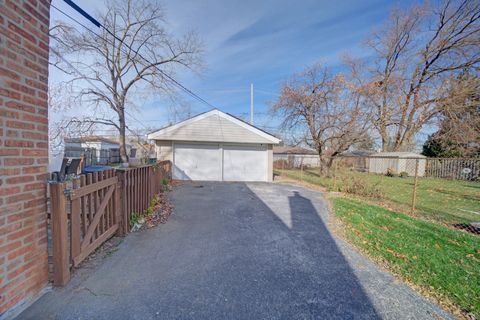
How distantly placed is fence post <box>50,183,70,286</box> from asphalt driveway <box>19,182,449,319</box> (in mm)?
166

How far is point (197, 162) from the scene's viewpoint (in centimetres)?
1112

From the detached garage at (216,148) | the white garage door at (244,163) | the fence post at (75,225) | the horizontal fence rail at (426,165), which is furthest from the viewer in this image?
the white garage door at (244,163)

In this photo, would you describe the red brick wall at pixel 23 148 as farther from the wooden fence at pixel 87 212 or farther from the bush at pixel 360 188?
the bush at pixel 360 188

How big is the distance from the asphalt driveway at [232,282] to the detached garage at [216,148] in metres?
7.04

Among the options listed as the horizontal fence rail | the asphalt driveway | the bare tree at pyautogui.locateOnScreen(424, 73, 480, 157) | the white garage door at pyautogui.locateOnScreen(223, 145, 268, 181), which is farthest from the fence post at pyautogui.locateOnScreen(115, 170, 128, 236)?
the bare tree at pyautogui.locateOnScreen(424, 73, 480, 157)

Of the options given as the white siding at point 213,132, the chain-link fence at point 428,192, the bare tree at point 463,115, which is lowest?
the chain-link fence at point 428,192

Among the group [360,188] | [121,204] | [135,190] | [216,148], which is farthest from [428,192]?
[121,204]

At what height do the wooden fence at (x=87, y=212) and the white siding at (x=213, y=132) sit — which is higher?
the white siding at (x=213, y=132)

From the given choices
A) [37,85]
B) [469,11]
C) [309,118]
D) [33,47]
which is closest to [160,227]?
[37,85]

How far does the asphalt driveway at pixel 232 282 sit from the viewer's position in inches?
79.1

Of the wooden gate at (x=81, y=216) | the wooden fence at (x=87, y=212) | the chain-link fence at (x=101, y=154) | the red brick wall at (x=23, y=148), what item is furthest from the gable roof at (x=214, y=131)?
the chain-link fence at (x=101, y=154)

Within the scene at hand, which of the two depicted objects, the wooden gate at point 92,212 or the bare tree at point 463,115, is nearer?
the wooden gate at point 92,212

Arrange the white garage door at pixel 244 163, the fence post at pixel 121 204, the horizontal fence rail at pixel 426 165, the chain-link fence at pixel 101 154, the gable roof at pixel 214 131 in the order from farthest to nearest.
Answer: the chain-link fence at pixel 101 154 < the white garage door at pixel 244 163 < the gable roof at pixel 214 131 < the horizontal fence rail at pixel 426 165 < the fence post at pixel 121 204

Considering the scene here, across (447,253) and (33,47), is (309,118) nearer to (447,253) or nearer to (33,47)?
(447,253)
